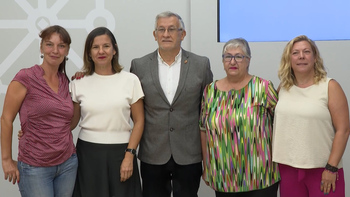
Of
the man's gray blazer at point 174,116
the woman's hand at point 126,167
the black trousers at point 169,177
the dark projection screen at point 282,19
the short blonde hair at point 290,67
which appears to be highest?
the dark projection screen at point 282,19

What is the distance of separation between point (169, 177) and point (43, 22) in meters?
1.97

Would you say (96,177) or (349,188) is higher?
(96,177)

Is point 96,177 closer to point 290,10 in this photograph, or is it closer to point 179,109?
point 179,109

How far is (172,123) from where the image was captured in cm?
242

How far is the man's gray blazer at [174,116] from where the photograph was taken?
242 cm

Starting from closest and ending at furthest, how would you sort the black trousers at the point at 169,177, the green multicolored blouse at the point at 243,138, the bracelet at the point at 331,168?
1. the bracelet at the point at 331,168
2. the green multicolored blouse at the point at 243,138
3. the black trousers at the point at 169,177

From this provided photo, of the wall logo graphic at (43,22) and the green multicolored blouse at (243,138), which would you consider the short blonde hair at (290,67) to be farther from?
A: the wall logo graphic at (43,22)

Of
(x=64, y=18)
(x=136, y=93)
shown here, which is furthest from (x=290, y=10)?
(x=64, y=18)

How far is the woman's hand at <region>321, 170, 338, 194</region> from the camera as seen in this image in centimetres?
212

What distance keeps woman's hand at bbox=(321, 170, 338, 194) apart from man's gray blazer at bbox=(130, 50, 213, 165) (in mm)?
751

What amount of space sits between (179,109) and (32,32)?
1.90 m

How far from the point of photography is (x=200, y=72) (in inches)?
98.4

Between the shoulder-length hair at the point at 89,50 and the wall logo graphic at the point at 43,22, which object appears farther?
the wall logo graphic at the point at 43,22

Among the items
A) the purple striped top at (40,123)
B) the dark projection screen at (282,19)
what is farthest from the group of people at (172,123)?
the dark projection screen at (282,19)
